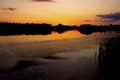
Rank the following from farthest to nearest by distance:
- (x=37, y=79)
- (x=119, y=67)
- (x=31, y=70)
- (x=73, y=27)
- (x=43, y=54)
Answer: (x=73, y=27)
(x=43, y=54)
(x=31, y=70)
(x=37, y=79)
(x=119, y=67)

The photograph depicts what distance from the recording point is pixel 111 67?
10.5 meters

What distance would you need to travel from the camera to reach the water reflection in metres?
10.3

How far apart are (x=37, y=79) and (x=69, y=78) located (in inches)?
61.6

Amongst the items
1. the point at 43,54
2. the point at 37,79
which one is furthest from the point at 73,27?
the point at 37,79

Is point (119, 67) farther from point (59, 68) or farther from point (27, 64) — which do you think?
point (27, 64)

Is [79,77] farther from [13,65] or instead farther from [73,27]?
[73,27]

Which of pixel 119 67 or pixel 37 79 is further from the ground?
pixel 119 67

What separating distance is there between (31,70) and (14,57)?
3875mm

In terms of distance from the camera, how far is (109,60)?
10.7 meters

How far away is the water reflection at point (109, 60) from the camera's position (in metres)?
10.3

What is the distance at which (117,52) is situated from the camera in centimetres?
1102

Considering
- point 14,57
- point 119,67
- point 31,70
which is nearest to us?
point 119,67

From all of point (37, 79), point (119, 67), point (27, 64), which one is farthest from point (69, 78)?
point (27, 64)

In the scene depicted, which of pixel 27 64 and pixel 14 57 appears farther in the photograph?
pixel 14 57
